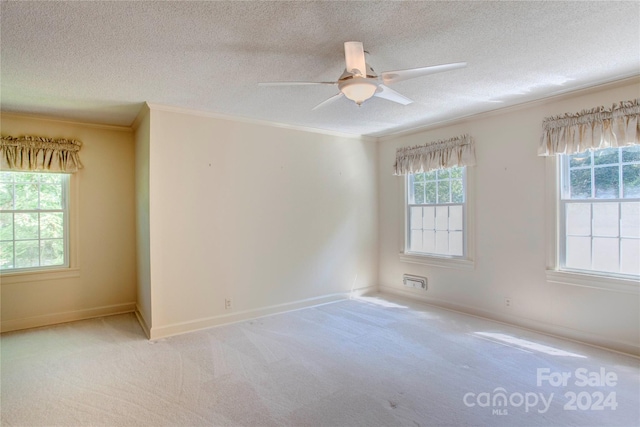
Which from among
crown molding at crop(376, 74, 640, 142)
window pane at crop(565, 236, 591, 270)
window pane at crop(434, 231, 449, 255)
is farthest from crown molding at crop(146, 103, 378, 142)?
window pane at crop(565, 236, 591, 270)

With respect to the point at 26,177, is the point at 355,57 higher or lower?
higher

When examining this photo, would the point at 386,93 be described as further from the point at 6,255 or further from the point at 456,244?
the point at 6,255

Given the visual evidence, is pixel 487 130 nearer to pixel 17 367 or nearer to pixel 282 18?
pixel 282 18

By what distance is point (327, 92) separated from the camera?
3258 mm

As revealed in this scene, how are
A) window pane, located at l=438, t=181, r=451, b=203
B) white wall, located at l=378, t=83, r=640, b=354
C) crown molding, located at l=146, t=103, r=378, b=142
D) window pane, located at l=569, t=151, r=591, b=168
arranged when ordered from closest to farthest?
white wall, located at l=378, t=83, r=640, b=354
window pane, located at l=569, t=151, r=591, b=168
crown molding, located at l=146, t=103, r=378, b=142
window pane, located at l=438, t=181, r=451, b=203

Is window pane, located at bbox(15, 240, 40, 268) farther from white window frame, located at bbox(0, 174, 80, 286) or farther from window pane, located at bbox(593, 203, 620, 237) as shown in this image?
window pane, located at bbox(593, 203, 620, 237)

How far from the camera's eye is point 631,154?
308 cm

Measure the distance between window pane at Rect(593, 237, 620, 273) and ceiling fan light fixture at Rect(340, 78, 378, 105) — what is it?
110 inches

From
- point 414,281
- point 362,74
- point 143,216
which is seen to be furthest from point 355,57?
point 414,281

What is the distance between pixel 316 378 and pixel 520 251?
8.95 ft

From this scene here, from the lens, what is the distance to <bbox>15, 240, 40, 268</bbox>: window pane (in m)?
3.96

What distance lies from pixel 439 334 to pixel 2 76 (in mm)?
4685

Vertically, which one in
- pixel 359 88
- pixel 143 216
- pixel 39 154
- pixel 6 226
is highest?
pixel 359 88

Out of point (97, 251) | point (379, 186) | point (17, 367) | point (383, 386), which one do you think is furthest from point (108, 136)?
point (383, 386)
